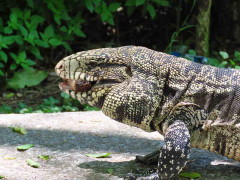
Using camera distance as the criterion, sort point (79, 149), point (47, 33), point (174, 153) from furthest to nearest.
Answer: point (47, 33)
point (79, 149)
point (174, 153)

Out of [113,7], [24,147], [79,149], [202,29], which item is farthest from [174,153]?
[202,29]

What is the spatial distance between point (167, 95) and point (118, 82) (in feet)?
1.66

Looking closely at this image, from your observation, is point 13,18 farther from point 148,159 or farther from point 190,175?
point 190,175

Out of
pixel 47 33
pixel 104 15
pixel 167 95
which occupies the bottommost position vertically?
pixel 167 95

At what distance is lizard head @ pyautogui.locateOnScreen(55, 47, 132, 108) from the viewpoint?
524 centimetres

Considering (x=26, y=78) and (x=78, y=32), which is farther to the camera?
(x=26, y=78)

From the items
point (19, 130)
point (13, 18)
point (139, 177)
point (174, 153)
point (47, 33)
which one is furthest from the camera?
point (47, 33)

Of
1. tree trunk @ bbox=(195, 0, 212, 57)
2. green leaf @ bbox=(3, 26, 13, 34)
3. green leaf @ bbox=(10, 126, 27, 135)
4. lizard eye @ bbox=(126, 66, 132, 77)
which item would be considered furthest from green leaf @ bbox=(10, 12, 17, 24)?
lizard eye @ bbox=(126, 66, 132, 77)

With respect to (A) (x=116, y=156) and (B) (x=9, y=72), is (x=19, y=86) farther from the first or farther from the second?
(A) (x=116, y=156)

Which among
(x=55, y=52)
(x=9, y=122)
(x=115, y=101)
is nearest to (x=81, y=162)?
(x=115, y=101)

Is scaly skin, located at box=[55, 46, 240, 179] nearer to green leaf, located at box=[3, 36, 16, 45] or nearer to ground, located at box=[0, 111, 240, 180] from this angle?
ground, located at box=[0, 111, 240, 180]

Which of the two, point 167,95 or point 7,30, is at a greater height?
point 7,30

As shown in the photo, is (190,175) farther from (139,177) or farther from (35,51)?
(35,51)

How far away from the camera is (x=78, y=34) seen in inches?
392
